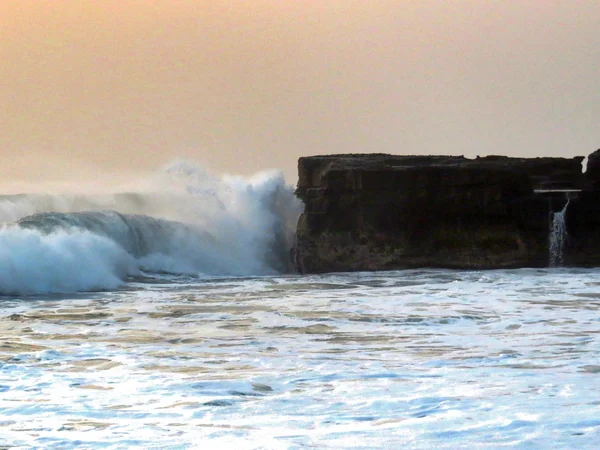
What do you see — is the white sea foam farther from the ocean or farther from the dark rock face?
the dark rock face

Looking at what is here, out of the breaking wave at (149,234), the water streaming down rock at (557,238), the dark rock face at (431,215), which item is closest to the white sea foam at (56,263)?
the breaking wave at (149,234)

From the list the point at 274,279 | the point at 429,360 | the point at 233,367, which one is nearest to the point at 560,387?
the point at 429,360

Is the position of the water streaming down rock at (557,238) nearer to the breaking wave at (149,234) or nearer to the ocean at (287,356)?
the ocean at (287,356)

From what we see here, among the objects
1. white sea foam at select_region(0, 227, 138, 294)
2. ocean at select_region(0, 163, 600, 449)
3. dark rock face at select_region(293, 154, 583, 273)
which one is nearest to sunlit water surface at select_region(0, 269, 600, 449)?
ocean at select_region(0, 163, 600, 449)

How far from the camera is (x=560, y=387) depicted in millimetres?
7266

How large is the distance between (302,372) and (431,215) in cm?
1352

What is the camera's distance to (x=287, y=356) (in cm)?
905

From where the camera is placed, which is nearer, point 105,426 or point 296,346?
point 105,426

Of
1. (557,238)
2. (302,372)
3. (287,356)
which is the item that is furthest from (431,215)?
(302,372)

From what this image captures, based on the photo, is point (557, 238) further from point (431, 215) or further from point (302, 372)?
point (302, 372)

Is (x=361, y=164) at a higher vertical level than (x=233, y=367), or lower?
higher

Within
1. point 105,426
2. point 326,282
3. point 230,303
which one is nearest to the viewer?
point 105,426

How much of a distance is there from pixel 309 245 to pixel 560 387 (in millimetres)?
14227

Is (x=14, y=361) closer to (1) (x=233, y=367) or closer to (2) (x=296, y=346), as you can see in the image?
(1) (x=233, y=367)
